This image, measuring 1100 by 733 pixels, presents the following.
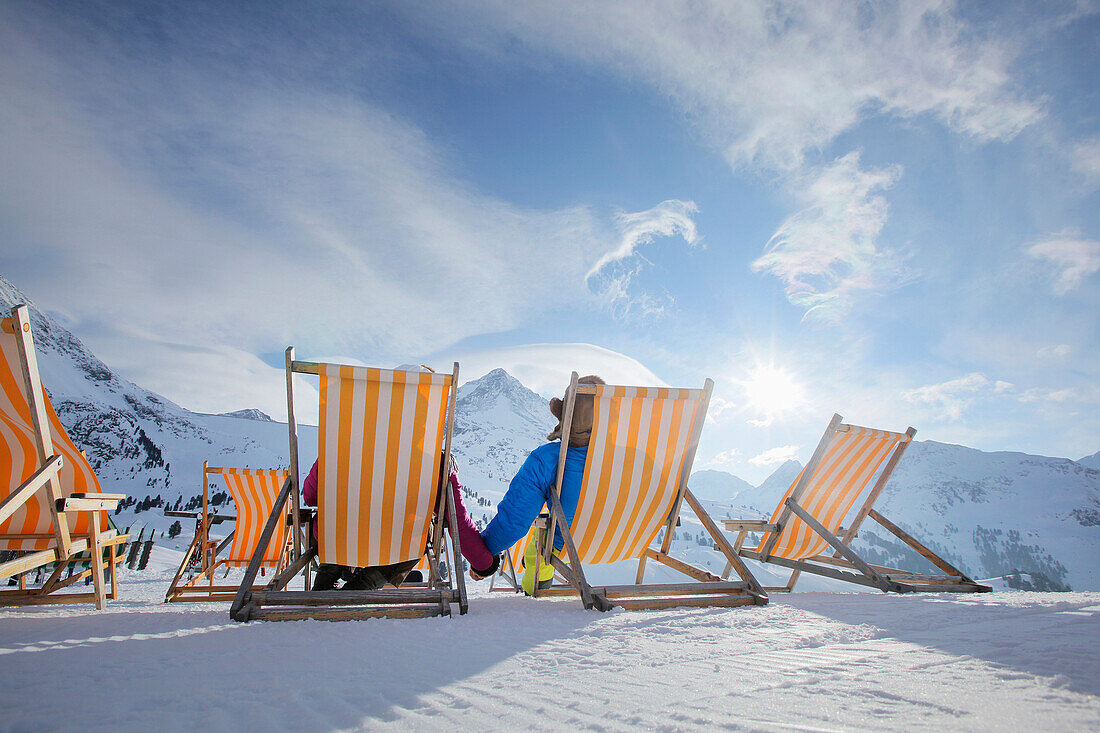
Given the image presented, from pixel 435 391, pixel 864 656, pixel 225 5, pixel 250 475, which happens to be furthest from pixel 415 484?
pixel 225 5

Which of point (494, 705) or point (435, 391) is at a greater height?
point (435, 391)

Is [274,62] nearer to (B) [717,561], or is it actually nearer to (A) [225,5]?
(A) [225,5]

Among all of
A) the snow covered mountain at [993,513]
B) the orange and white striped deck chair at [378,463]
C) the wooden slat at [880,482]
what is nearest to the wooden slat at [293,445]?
the orange and white striped deck chair at [378,463]

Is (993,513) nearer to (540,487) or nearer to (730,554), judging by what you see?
(730,554)

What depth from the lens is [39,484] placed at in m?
1.97

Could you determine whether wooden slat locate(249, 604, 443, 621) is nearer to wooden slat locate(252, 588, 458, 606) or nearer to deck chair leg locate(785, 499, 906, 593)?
wooden slat locate(252, 588, 458, 606)

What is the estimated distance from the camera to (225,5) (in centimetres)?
618

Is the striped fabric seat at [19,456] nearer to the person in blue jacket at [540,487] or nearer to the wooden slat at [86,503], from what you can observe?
the wooden slat at [86,503]

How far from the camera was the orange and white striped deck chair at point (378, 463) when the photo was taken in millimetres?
2432

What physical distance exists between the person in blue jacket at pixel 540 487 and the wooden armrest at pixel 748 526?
1506mm

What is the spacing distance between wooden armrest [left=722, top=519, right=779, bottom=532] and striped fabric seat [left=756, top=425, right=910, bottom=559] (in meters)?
0.07

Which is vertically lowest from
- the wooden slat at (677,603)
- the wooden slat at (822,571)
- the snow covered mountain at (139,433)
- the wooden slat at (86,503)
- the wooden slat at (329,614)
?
the wooden slat at (329,614)

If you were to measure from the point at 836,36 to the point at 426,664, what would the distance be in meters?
7.55

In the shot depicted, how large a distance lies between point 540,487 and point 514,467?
393ft
